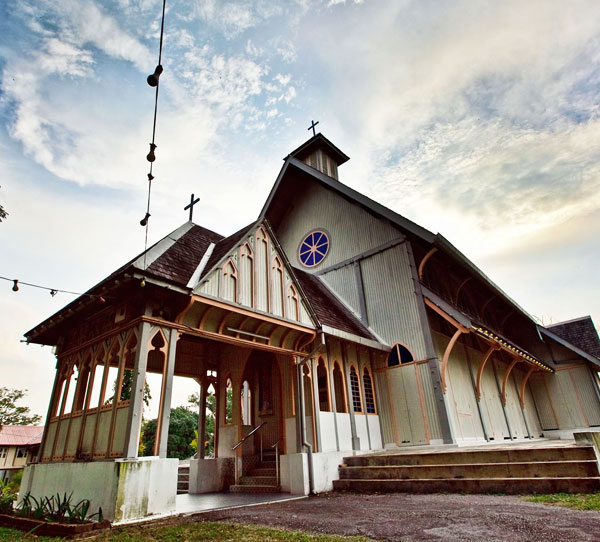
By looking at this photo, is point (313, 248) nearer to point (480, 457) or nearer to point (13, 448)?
point (480, 457)

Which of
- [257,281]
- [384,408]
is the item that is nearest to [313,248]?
[384,408]

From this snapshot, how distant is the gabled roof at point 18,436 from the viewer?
3672 cm

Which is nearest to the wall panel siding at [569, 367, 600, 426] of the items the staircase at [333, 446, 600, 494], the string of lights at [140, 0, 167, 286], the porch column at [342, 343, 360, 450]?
the porch column at [342, 343, 360, 450]

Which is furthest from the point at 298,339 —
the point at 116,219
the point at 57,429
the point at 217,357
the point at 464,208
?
the point at 464,208

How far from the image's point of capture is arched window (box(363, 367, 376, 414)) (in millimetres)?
11502

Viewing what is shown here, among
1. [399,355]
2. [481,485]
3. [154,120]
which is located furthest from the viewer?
[399,355]

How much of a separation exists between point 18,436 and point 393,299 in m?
43.5

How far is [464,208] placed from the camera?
45.9 ft

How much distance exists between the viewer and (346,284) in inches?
579

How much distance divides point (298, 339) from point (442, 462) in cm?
408

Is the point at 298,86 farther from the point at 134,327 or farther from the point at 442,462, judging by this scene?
the point at 442,462

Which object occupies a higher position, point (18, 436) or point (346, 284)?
point (346, 284)

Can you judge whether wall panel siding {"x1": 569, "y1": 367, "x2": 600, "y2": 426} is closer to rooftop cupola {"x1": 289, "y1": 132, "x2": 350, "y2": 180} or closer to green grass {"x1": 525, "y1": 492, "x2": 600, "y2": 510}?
green grass {"x1": 525, "y1": 492, "x2": 600, "y2": 510}

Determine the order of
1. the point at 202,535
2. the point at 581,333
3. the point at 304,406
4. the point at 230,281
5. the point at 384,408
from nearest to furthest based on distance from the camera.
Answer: the point at 202,535
the point at 230,281
the point at 304,406
the point at 384,408
the point at 581,333
